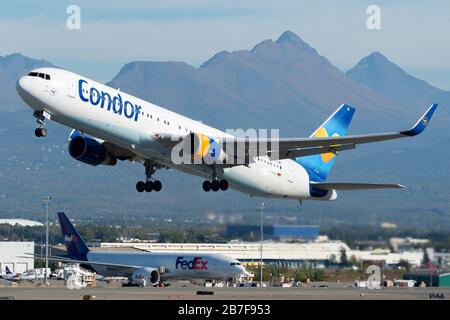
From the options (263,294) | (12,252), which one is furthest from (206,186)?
(12,252)

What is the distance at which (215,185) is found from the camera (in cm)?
5891

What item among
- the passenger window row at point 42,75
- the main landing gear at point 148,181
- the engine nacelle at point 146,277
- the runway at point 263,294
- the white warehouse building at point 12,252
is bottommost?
the runway at point 263,294

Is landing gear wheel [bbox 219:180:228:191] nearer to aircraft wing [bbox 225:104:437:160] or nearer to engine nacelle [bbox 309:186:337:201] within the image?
aircraft wing [bbox 225:104:437:160]

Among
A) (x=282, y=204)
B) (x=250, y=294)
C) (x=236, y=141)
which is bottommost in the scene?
(x=250, y=294)

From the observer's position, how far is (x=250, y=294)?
2901 inches

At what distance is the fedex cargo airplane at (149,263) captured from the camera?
293 feet

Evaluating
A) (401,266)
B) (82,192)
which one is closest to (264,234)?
(401,266)

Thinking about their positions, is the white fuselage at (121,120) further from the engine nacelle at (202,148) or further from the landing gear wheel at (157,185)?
the landing gear wheel at (157,185)

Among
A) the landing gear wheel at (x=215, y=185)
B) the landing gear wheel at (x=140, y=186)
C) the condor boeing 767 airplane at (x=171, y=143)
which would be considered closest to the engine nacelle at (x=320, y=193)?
the condor boeing 767 airplane at (x=171, y=143)

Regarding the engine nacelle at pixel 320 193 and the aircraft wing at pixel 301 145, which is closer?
the aircraft wing at pixel 301 145

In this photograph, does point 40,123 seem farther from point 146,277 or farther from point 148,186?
point 146,277

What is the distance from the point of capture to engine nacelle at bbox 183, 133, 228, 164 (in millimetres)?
56625
